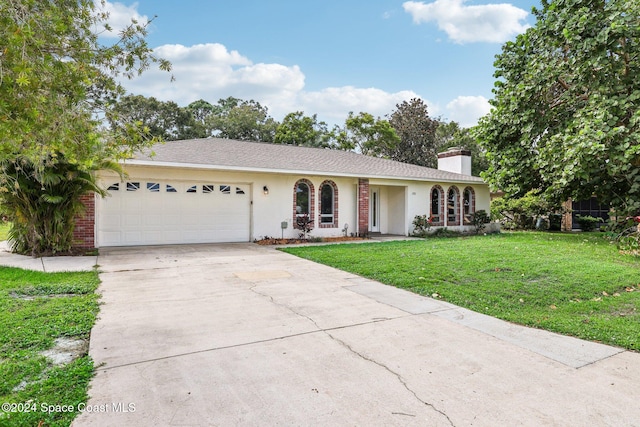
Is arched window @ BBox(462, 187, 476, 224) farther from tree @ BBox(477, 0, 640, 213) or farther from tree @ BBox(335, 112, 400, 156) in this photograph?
tree @ BBox(335, 112, 400, 156)

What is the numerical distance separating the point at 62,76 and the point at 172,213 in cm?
893

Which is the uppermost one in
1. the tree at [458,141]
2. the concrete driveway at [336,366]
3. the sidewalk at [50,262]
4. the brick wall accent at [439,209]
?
the tree at [458,141]

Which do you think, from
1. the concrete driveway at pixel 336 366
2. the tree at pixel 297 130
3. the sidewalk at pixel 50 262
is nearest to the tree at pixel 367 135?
the tree at pixel 297 130

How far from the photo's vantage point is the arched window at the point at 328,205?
46.3ft

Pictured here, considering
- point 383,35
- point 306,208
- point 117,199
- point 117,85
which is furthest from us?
point 383,35

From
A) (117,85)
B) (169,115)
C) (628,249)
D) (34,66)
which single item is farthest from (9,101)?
(169,115)

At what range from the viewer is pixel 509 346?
3.92 meters

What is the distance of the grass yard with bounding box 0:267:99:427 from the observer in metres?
2.56

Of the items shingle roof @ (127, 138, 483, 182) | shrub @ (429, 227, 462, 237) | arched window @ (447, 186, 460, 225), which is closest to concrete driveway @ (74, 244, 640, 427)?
shingle roof @ (127, 138, 483, 182)

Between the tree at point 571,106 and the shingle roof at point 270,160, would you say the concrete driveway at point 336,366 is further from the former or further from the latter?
the tree at point 571,106

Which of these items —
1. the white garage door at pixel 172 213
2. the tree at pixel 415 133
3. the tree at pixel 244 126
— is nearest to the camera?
the white garage door at pixel 172 213

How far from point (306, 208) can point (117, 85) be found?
9.46 m

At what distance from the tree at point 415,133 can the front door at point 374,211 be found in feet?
54.0

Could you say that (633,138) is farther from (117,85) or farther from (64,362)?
(64,362)
